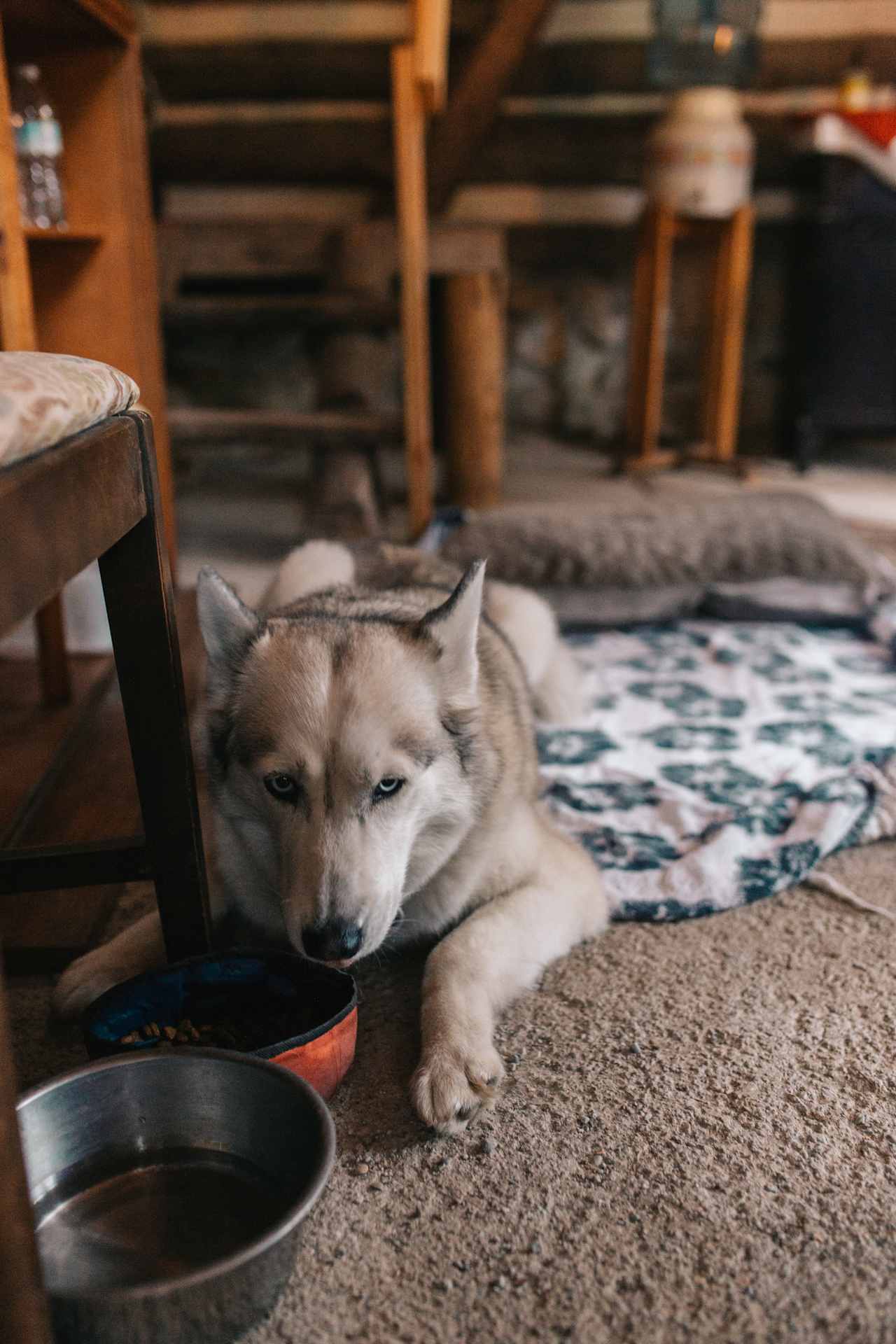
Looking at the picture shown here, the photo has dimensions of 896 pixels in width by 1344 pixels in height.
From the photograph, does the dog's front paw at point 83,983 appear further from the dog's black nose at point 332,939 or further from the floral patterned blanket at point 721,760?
the floral patterned blanket at point 721,760

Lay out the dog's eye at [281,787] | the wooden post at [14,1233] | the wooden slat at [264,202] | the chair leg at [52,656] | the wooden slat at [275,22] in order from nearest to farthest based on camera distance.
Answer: the wooden post at [14,1233], the dog's eye at [281,787], the chair leg at [52,656], the wooden slat at [275,22], the wooden slat at [264,202]

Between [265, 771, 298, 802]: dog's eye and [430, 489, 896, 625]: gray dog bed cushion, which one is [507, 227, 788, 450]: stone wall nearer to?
[430, 489, 896, 625]: gray dog bed cushion

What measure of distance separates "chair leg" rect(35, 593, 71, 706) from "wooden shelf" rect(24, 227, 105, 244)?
0.87 m

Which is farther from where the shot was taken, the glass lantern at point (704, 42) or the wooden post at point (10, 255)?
the glass lantern at point (704, 42)

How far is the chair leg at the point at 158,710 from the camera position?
1305mm

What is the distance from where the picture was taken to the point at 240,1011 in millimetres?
1375

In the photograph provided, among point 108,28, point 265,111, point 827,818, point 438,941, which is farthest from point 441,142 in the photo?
point 438,941

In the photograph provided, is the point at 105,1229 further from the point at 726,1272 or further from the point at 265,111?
the point at 265,111

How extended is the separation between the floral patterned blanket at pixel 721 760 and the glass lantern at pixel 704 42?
2.81m

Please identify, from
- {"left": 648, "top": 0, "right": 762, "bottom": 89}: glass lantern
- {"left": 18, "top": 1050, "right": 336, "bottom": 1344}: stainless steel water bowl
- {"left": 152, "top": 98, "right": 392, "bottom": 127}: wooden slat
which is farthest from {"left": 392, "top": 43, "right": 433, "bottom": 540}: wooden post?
{"left": 18, "top": 1050, "right": 336, "bottom": 1344}: stainless steel water bowl

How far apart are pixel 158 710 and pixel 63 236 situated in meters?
1.84

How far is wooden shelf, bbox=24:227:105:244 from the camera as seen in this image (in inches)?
99.6

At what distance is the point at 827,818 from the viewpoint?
200cm

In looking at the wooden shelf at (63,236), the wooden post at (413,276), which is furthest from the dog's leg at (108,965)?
the wooden post at (413,276)
